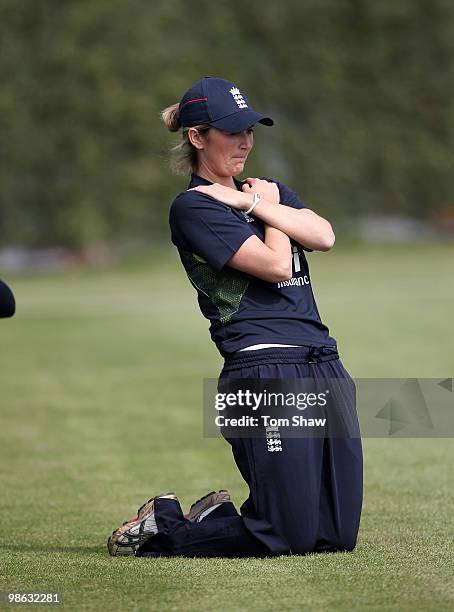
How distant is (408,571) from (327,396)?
83 cm

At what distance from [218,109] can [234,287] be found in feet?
2.34

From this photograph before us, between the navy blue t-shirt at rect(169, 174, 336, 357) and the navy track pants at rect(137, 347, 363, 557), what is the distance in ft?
0.27

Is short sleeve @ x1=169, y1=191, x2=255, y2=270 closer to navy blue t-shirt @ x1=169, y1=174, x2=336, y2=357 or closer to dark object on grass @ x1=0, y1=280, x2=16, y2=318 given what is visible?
navy blue t-shirt @ x1=169, y1=174, x2=336, y2=357

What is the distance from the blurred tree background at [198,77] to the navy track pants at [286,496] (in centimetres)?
4540

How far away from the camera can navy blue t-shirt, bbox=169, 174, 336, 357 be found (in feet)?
17.1

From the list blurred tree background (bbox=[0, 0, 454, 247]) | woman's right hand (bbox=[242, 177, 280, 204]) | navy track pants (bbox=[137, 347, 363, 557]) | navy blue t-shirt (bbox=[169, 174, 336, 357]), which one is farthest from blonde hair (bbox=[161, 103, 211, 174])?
blurred tree background (bbox=[0, 0, 454, 247])

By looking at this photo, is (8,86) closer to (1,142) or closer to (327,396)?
(1,142)

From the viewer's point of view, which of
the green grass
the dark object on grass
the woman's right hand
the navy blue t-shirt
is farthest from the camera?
the woman's right hand

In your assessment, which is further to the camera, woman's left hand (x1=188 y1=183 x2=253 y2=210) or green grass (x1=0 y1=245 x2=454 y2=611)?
woman's left hand (x1=188 y1=183 x2=253 y2=210)

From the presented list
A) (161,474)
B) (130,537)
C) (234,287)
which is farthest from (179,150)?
(161,474)

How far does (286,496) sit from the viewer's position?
508 cm

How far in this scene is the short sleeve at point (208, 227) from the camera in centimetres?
519

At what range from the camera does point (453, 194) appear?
195ft

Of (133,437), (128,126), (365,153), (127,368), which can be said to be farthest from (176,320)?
(365,153)
